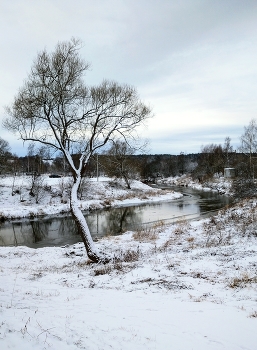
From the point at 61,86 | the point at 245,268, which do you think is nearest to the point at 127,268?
the point at 245,268

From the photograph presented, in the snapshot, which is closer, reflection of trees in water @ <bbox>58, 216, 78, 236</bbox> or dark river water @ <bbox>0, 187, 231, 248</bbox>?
dark river water @ <bbox>0, 187, 231, 248</bbox>

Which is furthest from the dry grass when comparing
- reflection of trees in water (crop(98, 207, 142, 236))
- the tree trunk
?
reflection of trees in water (crop(98, 207, 142, 236))

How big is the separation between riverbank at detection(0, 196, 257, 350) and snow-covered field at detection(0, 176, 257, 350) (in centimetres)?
2

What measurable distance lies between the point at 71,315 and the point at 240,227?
38.7 ft

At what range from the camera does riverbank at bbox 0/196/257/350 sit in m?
4.00

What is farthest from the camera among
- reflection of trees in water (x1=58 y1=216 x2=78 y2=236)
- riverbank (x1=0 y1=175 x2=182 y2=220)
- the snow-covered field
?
riverbank (x1=0 y1=175 x2=182 y2=220)

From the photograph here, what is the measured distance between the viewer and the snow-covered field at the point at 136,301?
13.1ft

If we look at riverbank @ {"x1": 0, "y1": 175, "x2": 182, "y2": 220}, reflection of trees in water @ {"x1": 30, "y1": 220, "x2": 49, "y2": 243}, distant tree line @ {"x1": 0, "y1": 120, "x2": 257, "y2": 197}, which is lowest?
reflection of trees in water @ {"x1": 30, "y1": 220, "x2": 49, "y2": 243}

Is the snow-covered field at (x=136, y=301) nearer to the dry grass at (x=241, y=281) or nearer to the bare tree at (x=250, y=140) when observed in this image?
the dry grass at (x=241, y=281)

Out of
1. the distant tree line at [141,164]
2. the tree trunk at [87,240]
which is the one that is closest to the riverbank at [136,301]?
the tree trunk at [87,240]

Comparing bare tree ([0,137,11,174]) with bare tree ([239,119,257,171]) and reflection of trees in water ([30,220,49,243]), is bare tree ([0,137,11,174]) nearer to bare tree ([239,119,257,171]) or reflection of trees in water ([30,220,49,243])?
reflection of trees in water ([30,220,49,243])

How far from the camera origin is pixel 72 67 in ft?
34.7

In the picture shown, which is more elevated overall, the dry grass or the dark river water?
the dry grass

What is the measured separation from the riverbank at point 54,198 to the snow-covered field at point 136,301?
655 inches
